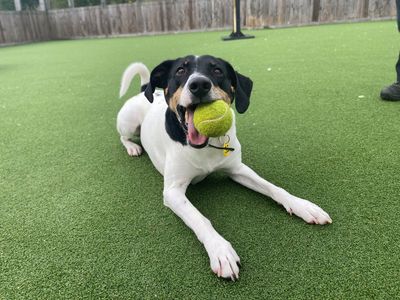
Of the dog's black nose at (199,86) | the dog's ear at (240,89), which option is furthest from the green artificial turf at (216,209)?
the dog's black nose at (199,86)

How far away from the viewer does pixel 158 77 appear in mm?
2447

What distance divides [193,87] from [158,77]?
0.59 m

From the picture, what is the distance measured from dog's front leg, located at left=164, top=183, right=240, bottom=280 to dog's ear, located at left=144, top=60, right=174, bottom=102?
71 cm

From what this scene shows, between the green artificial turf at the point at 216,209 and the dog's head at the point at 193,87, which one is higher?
the dog's head at the point at 193,87

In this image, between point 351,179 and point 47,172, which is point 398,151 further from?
point 47,172

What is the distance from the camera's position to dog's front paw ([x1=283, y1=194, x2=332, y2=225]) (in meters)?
1.83

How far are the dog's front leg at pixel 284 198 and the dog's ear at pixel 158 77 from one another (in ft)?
2.57

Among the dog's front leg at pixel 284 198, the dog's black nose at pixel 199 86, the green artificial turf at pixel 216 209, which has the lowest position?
the green artificial turf at pixel 216 209

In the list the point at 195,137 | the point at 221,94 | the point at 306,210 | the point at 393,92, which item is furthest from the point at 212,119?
the point at 393,92

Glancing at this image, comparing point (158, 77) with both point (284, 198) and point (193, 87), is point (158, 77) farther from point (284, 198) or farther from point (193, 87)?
point (284, 198)

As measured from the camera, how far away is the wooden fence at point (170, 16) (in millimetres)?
13352

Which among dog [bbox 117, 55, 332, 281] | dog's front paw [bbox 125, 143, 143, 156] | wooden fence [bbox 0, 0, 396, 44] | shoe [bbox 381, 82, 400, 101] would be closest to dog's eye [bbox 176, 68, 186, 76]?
dog [bbox 117, 55, 332, 281]

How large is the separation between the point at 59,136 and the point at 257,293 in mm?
2687

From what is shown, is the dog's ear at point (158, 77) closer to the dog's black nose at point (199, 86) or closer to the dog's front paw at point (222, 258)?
the dog's black nose at point (199, 86)
